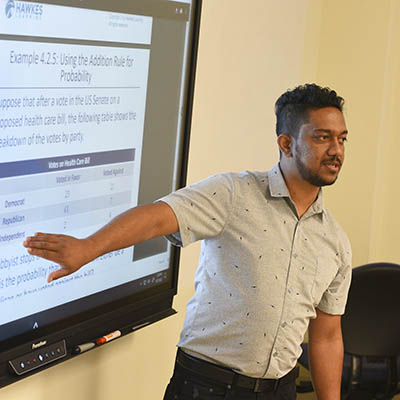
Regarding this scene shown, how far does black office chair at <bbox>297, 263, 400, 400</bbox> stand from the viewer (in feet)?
11.1

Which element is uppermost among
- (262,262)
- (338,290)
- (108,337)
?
(262,262)

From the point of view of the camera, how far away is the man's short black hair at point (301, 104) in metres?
2.27

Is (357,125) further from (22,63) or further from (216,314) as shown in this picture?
(22,63)

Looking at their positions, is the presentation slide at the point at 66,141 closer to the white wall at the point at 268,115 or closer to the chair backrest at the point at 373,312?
the white wall at the point at 268,115

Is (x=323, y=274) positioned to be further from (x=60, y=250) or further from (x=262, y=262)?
(x=60, y=250)

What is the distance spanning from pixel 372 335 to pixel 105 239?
203cm

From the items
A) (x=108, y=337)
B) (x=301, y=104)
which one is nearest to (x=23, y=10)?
(x=301, y=104)

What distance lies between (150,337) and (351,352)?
1.15m

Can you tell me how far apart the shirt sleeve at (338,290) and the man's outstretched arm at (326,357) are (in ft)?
0.22

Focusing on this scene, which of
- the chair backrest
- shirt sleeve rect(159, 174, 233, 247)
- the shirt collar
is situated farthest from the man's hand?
the chair backrest

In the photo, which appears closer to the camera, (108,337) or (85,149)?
(85,149)

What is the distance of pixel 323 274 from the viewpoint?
232 cm

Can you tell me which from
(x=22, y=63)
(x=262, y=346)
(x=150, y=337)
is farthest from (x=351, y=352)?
(x=22, y=63)

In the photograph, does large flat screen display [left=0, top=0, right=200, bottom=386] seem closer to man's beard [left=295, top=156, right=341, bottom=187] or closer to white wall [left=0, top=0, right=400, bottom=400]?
white wall [left=0, top=0, right=400, bottom=400]
